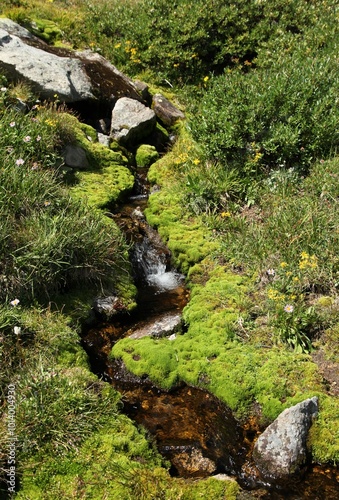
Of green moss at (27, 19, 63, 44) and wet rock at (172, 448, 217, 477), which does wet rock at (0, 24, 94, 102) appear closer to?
green moss at (27, 19, 63, 44)

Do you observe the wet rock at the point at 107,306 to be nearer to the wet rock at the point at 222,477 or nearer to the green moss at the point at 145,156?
the wet rock at the point at 222,477

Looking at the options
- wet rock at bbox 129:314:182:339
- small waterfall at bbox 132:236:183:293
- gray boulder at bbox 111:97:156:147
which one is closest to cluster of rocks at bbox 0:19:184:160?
gray boulder at bbox 111:97:156:147

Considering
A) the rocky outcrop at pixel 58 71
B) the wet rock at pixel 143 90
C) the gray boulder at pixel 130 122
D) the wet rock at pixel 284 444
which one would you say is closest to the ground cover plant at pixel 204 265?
the wet rock at pixel 284 444

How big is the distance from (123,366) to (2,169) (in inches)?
142

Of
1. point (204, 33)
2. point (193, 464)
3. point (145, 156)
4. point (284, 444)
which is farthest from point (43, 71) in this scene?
point (284, 444)

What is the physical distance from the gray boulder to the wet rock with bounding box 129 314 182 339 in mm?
5948

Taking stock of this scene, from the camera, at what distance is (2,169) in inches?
302

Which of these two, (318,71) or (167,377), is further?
(318,71)

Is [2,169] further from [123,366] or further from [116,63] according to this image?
[116,63]

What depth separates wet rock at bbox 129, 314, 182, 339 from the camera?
23.1ft

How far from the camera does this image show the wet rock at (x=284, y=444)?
523 centimetres

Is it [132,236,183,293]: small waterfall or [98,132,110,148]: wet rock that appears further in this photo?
[98,132,110,148]: wet rock

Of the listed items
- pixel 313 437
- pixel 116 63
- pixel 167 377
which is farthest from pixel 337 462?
pixel 116 63

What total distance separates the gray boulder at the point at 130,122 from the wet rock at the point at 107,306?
218 inches
